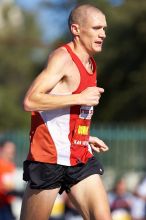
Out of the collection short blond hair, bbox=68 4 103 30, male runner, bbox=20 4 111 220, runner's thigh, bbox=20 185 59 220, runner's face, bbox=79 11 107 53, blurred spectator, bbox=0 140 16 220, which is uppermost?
short blond hair, bbox=68 4 103 30


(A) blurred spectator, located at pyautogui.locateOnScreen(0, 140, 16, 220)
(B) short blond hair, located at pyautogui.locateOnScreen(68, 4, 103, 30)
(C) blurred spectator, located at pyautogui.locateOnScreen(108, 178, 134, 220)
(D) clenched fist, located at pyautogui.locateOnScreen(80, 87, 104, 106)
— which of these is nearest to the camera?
(D) clenched fist, located at pyautogui.locateOnScreen(80, 87, 104, 106)

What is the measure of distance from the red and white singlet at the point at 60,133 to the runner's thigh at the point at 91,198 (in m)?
0.21

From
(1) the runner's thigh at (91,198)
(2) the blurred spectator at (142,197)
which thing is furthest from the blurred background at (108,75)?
(1) the runner's thigh at (91,198)

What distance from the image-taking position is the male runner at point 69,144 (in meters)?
6.63

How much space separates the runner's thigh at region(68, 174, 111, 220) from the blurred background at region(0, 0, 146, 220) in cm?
1065

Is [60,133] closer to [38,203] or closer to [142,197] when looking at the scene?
[38,203]

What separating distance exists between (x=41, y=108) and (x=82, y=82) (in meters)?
0.47

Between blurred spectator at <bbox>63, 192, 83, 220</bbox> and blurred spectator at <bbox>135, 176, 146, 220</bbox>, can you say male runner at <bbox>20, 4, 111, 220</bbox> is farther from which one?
blurred spectator at <bbox>135, 176, 146, 220</bbox>

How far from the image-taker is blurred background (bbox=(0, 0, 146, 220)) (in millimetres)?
19469

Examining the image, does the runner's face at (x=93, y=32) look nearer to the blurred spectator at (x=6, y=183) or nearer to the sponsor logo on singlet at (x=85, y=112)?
the sponsor logo on singlet at (x=85, y=112)

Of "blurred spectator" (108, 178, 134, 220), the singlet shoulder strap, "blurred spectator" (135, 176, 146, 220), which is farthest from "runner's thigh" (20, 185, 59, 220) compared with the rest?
"blurred spectator" (135, 176, 146, 220)

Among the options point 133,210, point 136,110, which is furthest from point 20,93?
point 133,210

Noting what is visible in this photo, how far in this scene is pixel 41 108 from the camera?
6367 millimetres

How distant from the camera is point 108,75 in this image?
1251 inches
